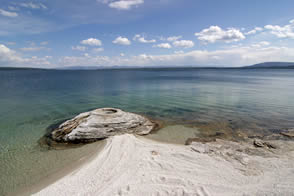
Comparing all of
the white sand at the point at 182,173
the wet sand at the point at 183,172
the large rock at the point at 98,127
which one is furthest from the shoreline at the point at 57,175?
the large rock at the point at 98,127

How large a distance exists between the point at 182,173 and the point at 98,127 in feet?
24.8

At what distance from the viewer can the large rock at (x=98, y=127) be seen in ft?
36.7

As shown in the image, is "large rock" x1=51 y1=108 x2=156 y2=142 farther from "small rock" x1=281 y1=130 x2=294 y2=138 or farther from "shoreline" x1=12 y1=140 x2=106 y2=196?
"small rock" x1=281 y1=130 x2=294 y2=138

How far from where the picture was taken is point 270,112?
17875 millimetres

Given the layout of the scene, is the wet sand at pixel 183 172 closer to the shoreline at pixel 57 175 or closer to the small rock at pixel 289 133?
the shoreline at pixel 57 175

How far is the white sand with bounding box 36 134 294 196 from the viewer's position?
5660 millimetres

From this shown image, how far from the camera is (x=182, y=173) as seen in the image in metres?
6.70

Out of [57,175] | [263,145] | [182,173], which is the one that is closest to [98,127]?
[57,175]

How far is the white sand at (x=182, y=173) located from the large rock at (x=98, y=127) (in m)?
2.35

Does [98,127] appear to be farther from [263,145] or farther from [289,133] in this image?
[289,133]

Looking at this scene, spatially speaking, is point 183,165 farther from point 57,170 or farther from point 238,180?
point 57,170

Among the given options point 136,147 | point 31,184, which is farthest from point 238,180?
point 31,184

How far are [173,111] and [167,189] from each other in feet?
46.3

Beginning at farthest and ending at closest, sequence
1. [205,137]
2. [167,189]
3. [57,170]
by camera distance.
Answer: [205,137], [57,170], [167,189]
